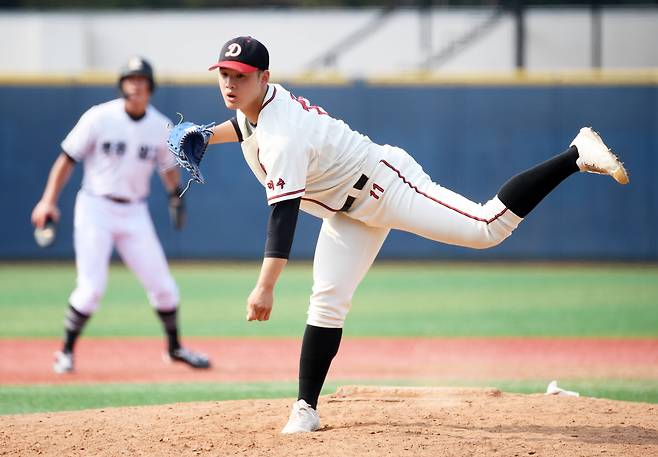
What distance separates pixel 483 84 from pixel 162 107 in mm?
4588

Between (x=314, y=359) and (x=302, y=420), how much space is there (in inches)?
11.1

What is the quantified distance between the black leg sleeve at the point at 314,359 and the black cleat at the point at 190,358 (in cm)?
274

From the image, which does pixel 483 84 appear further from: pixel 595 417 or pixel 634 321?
pixel 595 417

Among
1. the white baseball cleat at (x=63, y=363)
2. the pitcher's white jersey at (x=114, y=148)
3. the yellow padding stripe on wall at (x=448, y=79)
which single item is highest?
the yellow padding stripe on wall at (x=448, y=79)

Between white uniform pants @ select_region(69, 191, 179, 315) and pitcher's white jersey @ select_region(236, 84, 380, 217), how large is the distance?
Answer: 2.83 meters

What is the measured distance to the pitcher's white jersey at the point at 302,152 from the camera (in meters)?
4.38

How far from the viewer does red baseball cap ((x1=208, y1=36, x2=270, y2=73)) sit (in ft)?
14.5

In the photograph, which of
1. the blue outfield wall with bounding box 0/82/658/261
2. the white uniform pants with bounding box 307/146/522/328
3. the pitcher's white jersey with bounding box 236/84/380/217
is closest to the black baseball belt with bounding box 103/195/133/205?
the pitcher's white jersey with bounding box 236/84/380/217

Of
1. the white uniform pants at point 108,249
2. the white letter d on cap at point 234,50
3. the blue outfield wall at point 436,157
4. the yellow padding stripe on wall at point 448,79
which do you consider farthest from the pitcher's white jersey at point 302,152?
the yellow padding stripe on wall at point 448,79

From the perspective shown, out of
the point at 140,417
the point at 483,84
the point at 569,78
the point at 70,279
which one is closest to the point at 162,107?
the point at 70,279

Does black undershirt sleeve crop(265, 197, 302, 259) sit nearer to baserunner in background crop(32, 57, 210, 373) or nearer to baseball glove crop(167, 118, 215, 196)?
baseball glove crop(167, 118, 215, 196)

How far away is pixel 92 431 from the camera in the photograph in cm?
480

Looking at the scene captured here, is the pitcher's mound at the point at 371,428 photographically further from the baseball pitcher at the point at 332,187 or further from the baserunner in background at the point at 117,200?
the baserunner in background at the point at 117,200

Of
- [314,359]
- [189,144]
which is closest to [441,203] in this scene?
[314,359]
